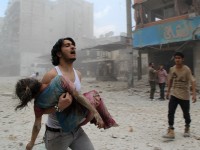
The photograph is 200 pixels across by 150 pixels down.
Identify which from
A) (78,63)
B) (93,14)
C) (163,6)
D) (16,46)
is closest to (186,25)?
(163,6)

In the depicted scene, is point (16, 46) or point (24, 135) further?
point (16, 46)

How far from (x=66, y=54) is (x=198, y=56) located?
43.5ft

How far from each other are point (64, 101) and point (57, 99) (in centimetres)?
9

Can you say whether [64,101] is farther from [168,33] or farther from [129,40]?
[129,40]

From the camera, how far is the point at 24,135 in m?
5.16

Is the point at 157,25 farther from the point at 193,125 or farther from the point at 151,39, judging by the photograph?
the point at 193,125

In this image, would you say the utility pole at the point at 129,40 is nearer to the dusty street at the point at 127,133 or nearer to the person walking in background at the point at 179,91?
the dusty street at the point at 127,133

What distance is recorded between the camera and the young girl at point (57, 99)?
1.86 m

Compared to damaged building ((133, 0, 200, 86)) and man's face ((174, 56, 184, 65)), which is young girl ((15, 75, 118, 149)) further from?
damaged building ((133, 0, 200, 86))

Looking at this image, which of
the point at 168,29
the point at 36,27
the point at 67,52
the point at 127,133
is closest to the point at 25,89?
the point at 67,52

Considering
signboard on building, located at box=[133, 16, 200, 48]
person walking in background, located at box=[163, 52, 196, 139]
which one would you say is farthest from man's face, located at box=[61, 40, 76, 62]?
signboard on building, located at box=[133, 16, 200, 48]

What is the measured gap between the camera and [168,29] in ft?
47.5

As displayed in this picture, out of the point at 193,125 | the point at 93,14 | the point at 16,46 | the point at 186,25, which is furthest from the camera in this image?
the point at 93,14

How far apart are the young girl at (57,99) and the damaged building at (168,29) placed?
11.3m
